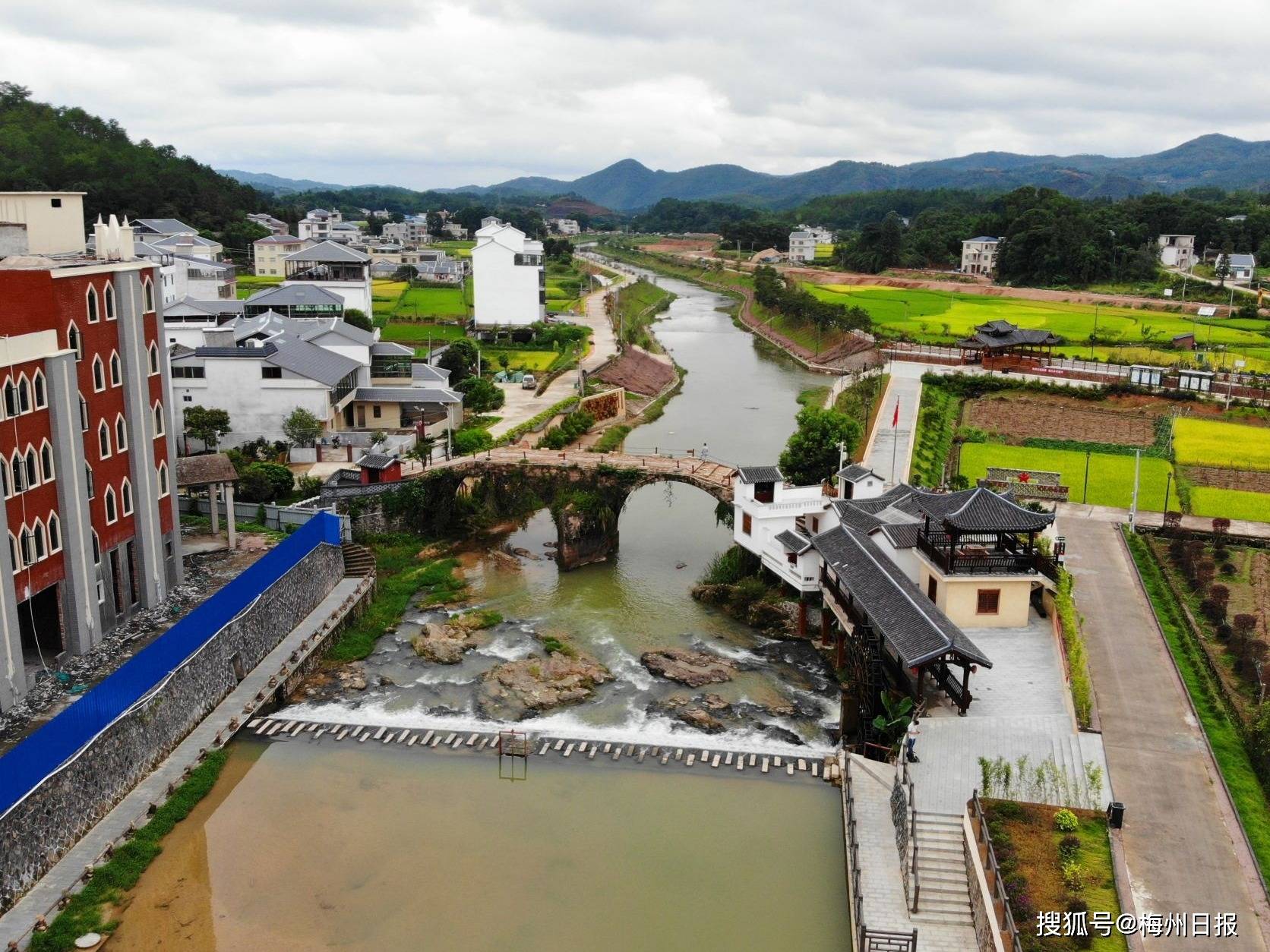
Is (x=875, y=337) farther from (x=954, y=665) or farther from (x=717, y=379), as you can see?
(x=954, y=665)

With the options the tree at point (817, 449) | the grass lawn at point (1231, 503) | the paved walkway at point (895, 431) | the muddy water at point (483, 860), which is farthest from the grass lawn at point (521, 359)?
the muddy water at point (483, 860)

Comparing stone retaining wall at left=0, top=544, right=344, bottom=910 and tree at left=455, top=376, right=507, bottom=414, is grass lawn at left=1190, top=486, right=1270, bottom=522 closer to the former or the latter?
stone retaining wall at left=0, top=544, right=344, bottom=910

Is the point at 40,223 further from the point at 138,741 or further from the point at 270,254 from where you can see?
the point at 270,254

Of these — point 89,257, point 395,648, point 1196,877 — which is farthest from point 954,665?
point 89,257

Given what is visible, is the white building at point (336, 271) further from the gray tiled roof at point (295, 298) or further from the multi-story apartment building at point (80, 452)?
the multi-story apartment building at point (80, 452)

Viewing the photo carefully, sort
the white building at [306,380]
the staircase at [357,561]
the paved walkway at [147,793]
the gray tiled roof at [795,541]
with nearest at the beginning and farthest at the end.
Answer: the paved walkway at [147,793], the gray tiled roof at [795,541], the staircase at [357,561], the white building at [306,380]

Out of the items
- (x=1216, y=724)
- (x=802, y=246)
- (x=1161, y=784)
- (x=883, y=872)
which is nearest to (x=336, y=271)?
(x=883, y=872)
